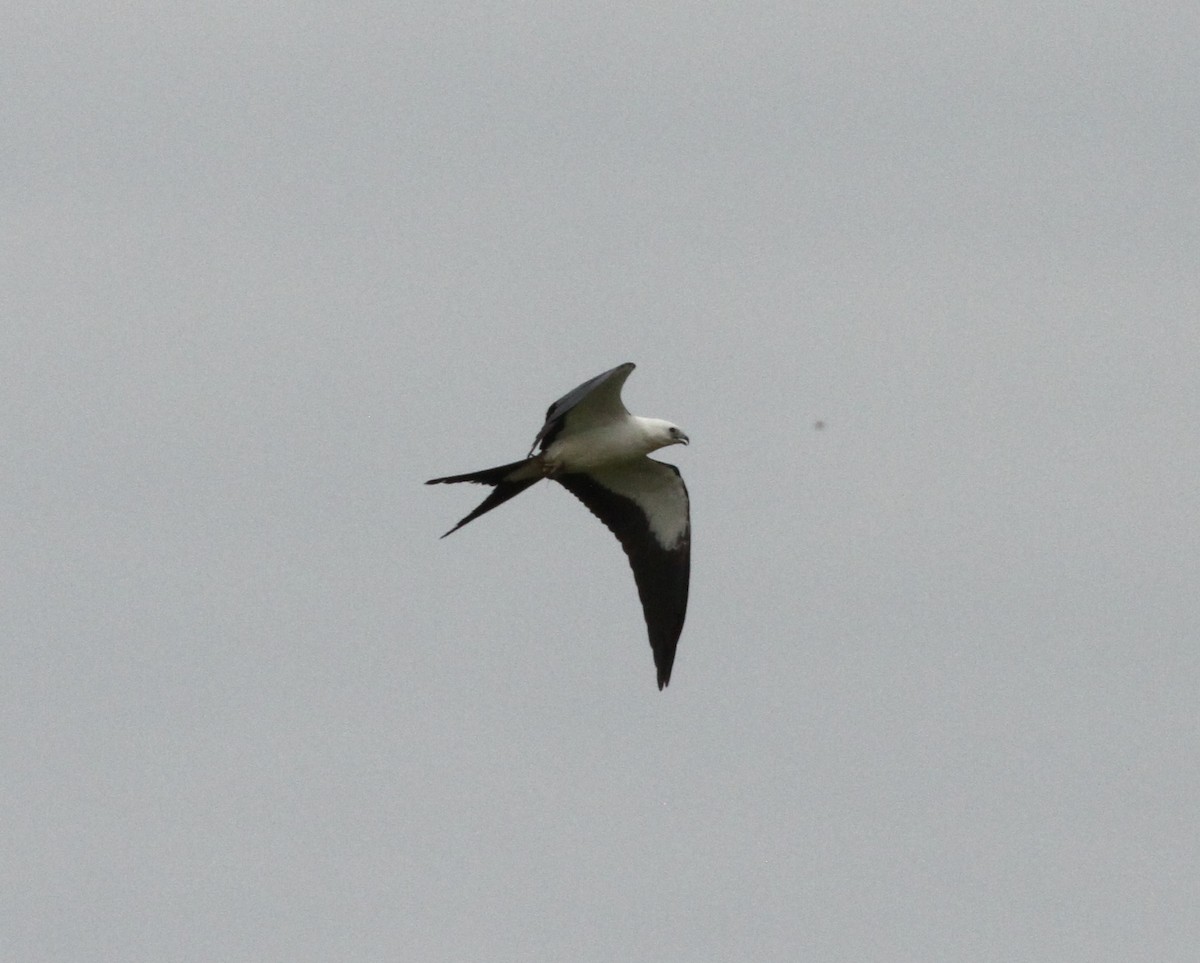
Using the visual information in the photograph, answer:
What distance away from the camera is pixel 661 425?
681 inches

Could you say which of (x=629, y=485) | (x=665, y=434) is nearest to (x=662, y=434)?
(x=665, y=434)

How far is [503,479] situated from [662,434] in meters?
1.33

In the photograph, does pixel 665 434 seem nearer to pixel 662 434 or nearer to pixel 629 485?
pixel 662 434

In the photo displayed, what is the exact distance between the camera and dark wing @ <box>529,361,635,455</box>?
15680mm

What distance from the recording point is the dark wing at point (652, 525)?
707 inches

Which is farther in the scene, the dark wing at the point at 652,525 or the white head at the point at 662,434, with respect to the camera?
the dark wing at the point at 652,525

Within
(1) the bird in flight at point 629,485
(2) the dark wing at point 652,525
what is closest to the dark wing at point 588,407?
(1) the bird in flight at point 629,485

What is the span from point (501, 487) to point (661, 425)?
1384 mm

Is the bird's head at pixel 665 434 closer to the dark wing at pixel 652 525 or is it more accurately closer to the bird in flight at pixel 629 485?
the bird in flight at pixel 629 485

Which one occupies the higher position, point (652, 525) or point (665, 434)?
point (665, 434)

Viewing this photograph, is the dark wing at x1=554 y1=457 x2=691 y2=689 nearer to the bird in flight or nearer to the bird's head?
the bird in flight

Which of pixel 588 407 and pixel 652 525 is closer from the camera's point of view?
pixel 588 407

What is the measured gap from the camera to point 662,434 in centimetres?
1725

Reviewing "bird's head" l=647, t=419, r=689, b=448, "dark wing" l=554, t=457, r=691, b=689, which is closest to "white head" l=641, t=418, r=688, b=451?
"bird's head" l=647, t=419, r=689, b=448
